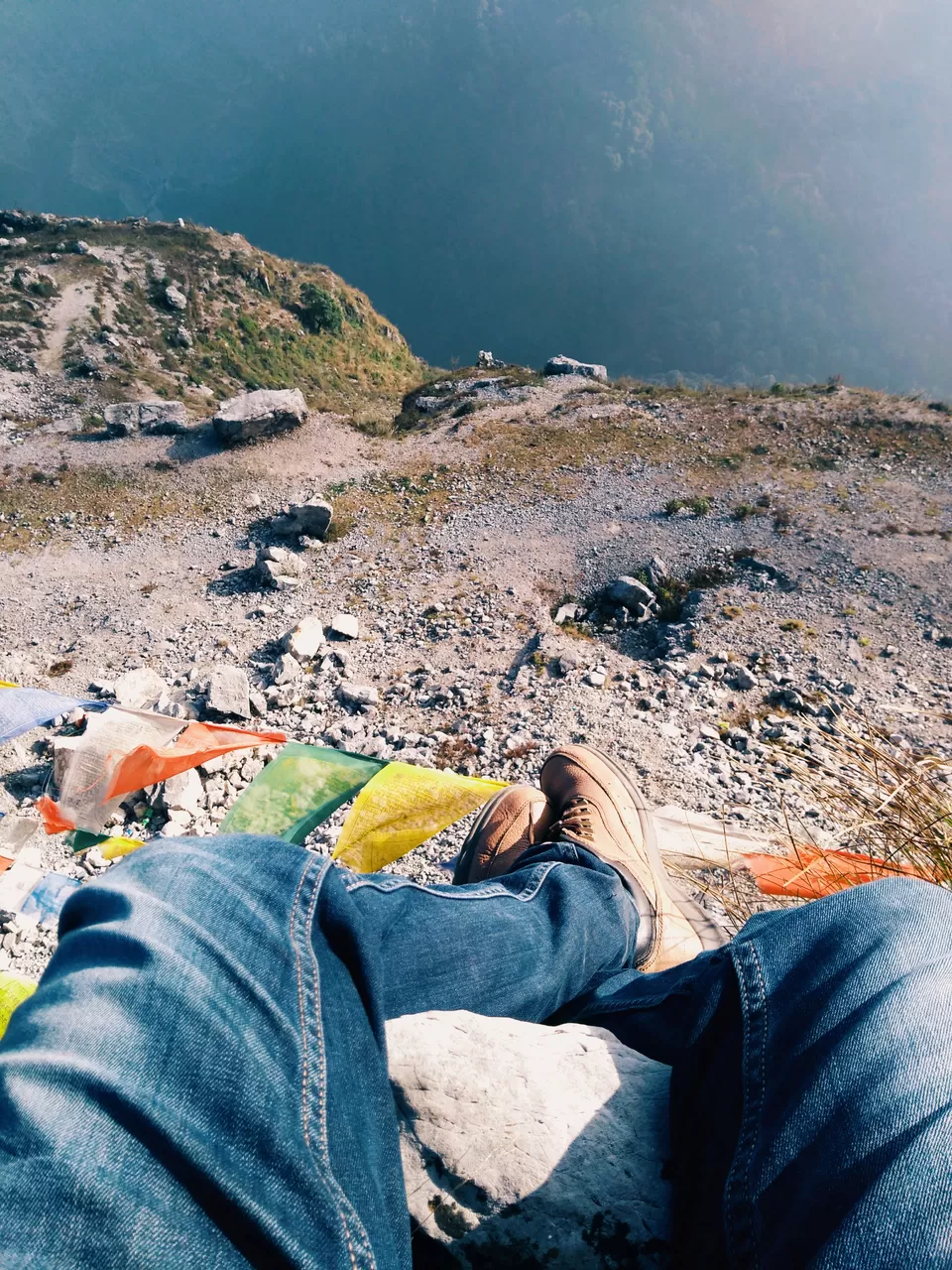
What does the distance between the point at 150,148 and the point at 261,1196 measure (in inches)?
7171

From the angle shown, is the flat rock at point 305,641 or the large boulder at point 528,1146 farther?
the flat rock at point 305,641

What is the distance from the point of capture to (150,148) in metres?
129

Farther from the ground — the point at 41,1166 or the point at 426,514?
the point at 426,514

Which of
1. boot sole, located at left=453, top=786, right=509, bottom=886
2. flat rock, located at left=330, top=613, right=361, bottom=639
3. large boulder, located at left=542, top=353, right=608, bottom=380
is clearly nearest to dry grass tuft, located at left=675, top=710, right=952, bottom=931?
boot sole, located at left=453, top=786, right=509, bottom=886

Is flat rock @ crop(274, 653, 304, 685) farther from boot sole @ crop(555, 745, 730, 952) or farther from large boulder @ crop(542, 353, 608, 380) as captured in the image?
large boulder @ crop(542, 353, 608, 380)

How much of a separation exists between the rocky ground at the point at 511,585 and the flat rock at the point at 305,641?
7 centimetres

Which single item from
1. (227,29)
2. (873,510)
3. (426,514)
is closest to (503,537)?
(426,514)

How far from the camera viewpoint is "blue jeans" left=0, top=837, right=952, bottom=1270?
2.64 feet

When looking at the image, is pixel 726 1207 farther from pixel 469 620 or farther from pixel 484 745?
pixel 469 620

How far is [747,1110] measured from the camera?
3.33 ft

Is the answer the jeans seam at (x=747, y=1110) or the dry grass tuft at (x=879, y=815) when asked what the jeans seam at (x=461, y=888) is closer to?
the jeans seam at (x=747, y=1110)

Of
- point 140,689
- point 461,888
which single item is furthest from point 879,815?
point 140,689

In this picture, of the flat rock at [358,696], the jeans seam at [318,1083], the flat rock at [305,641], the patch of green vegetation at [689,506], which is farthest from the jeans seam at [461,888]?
the patch of green vegetation at [689,506]

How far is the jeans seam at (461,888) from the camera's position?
1461mm
